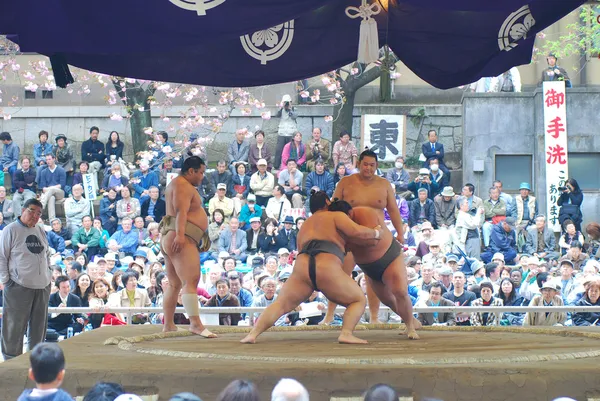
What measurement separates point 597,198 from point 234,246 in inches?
192

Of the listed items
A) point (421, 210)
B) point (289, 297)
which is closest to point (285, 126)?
point (421, 210)

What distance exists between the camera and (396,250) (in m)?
5.02

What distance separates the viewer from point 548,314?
21.9ft

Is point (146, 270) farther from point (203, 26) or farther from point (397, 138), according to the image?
point (397, 138)

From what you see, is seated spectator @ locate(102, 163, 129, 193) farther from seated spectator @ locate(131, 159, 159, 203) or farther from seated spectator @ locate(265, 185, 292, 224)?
seated spectator @ locate(265, 185, 292, 224)

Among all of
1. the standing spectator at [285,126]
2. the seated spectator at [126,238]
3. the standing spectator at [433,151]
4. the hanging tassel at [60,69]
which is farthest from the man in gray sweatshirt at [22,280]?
the standing spectator at [433,151]

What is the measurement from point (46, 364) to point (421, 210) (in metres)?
7.74

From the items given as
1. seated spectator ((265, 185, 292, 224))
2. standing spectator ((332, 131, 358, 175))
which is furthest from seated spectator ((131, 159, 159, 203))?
standing spectator ((332, 131, 358, 175))

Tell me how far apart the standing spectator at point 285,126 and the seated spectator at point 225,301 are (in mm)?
5183

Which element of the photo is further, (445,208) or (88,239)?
(445,208)

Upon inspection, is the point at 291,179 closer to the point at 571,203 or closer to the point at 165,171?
the point at 165,171

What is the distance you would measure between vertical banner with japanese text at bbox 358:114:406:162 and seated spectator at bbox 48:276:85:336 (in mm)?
6032

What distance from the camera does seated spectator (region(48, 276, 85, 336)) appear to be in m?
6.55

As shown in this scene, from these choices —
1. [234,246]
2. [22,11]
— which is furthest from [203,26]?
[234,246]
